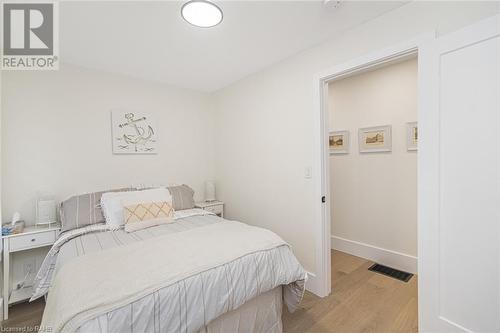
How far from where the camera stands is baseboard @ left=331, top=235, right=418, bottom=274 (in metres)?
2.61

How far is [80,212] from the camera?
7.12 feet

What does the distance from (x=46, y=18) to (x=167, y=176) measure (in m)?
1.97

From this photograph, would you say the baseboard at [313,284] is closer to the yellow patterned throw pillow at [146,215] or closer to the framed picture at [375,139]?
the yellow patterned throw pillow at [146,215]

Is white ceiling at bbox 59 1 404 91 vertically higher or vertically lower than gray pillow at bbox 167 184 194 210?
higher

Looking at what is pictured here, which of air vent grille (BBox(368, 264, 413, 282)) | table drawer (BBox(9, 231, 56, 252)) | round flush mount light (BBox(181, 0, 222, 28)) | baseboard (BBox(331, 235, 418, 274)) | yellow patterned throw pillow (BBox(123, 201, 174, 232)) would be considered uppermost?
round flush mount light (BBox(181, 0, 222, 28))

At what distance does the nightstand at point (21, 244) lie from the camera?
74.9 inches

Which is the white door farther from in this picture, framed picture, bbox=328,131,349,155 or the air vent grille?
framed picture, bbox=328,131,349,155

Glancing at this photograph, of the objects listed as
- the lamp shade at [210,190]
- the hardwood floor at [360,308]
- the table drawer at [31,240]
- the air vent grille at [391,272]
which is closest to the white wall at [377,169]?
the air vent grille at [391,272]

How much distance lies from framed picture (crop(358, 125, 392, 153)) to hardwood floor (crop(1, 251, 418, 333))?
4.95ft

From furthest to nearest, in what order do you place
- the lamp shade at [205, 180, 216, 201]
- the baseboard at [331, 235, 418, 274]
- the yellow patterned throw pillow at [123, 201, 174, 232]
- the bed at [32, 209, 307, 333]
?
the lamp shade at [205, 180, 216, 201] < the baseboard at [331, 235, 418, 274] < the yellow patterned throw pillow at [123, 201, 174, 232] < the bed at [32, 209, 307, 333]

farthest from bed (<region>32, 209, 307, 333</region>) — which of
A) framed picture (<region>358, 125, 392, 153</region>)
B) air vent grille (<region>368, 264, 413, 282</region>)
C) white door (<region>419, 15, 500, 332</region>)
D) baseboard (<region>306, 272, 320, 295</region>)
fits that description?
framed picture (<region>358, 125, 392, 153</region>)

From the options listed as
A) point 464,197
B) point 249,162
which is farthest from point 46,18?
point 464,197

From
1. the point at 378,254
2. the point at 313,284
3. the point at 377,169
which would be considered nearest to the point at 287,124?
the point at 377,169

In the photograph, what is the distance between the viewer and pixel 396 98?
2.73 meters
